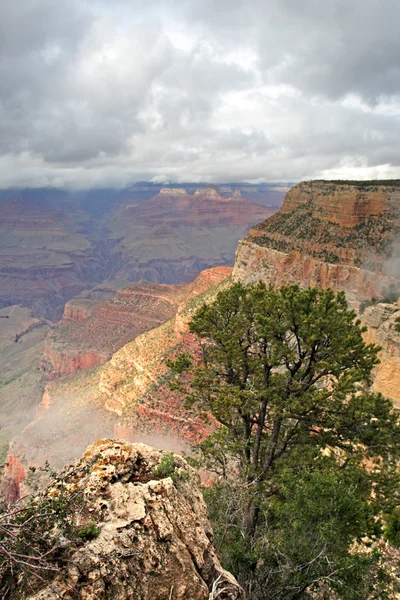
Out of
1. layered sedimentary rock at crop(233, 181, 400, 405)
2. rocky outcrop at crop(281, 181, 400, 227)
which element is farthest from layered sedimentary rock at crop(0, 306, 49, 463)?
rocky outcrop at crop(281, 181, 400, 227)

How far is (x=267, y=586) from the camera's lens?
878 cm

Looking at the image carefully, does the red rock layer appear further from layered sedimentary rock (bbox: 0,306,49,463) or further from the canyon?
layered sedimentary rock (bbox: 0,306,49,463)

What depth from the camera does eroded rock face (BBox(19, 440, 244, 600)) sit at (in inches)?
193

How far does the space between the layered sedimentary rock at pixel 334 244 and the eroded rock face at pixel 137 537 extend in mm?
31136

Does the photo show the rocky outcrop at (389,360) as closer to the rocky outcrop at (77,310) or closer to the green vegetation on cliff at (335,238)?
the green vegetation on cliff at (335,238)

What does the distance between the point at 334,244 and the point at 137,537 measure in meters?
36.2

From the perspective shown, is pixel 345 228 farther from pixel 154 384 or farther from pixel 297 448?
pixel 297 448

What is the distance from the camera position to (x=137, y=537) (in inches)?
216

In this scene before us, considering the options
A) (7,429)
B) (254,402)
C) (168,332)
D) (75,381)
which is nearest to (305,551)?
(254,402)

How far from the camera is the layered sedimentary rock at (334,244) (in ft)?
112

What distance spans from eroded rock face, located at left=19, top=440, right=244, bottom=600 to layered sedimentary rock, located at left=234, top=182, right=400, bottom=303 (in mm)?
31136

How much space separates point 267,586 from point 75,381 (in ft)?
182

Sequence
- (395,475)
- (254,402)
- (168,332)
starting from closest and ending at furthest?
(395,475), (254,402), (168,332)

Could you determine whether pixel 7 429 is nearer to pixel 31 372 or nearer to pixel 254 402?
pixel 31 372
